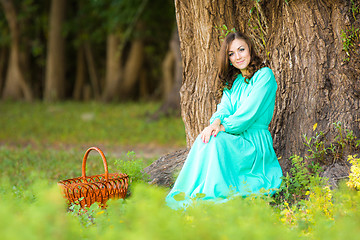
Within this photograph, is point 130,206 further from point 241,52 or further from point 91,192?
point 241,52

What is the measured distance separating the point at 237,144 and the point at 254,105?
40cm

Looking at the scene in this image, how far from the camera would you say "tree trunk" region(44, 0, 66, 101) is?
19.3 meters

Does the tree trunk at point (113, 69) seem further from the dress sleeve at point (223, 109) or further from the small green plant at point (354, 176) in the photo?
the small green plant at point (354, 176)

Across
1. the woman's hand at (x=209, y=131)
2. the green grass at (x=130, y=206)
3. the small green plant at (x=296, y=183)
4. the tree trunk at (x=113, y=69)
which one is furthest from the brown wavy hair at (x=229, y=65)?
the tree trunk at (x=113, y=69)

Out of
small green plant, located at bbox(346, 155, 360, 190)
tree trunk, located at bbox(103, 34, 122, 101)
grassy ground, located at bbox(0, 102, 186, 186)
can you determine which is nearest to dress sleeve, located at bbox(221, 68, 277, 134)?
small green plant, located at bbox(346, 155, 360, 190)

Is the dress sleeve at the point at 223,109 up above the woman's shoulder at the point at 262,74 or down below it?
below

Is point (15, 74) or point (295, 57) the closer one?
point (295, 57)

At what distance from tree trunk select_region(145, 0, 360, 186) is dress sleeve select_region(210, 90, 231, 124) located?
1.70 feet

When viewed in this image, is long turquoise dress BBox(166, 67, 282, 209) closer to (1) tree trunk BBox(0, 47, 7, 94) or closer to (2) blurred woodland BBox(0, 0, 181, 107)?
(2) blurred woodland BBox(0, 0, 181, 107)

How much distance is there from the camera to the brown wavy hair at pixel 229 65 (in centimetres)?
452

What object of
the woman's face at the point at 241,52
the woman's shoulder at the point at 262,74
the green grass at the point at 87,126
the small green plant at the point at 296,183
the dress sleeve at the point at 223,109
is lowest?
the green grass at the point at 87,126

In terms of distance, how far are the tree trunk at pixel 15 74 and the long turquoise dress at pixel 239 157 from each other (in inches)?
651

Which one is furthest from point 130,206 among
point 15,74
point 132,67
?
point 15,74

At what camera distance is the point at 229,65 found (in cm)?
470
